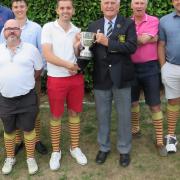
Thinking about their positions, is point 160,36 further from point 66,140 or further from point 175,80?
point 66,140

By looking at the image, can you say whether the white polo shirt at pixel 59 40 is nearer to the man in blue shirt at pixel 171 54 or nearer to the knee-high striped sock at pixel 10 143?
the knee-high striped sock at pixel 10 143

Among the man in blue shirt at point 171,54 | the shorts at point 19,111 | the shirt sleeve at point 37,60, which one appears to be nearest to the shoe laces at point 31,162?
the shorts at point 19,111

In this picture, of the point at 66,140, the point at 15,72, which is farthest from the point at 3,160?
the point at 15,72

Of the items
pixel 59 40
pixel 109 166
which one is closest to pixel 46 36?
pixel 59 40

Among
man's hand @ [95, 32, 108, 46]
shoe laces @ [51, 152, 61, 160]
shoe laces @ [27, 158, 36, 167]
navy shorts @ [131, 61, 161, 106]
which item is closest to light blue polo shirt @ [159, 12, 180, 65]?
navy shorts @ [131, 61, 161, 106]

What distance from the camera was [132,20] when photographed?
180 inches

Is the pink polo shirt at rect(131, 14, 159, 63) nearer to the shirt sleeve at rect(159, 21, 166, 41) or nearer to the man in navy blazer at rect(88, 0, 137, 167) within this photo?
the shirt sleeve at rect(159, 21, 166, 41)

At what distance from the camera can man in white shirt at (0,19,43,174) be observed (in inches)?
173

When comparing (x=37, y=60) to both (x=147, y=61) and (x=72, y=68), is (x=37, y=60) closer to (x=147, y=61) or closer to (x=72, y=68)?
(x=72, y=68)

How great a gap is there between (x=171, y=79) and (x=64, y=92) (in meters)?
1.30

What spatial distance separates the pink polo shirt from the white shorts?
19 centimetres

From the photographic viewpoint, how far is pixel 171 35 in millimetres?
4723

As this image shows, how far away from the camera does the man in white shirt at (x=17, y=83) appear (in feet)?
14.4

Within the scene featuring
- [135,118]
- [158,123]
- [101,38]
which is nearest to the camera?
[101,38]
